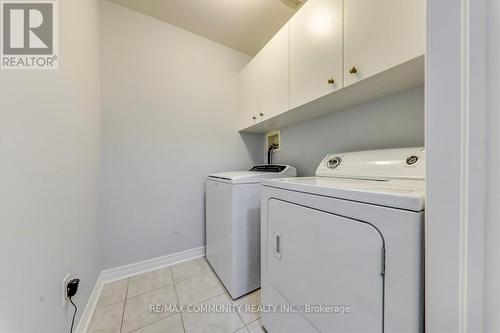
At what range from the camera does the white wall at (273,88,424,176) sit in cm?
107

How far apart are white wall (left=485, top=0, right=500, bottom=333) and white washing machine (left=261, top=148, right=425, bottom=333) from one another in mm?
153

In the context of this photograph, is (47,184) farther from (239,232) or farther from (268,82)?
(268,82)

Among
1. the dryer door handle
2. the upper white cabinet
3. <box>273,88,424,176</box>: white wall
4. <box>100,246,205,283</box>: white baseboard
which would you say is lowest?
<box>100,246,205,283</box>: white baseboard

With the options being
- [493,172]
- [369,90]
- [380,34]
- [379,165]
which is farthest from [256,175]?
[493,172]

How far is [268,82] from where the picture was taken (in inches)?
65.8

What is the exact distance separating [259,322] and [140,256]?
1.26 m

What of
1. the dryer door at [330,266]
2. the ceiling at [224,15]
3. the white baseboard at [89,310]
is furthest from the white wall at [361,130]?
the white baseboard at [89,310]

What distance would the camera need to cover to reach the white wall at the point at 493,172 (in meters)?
0.32

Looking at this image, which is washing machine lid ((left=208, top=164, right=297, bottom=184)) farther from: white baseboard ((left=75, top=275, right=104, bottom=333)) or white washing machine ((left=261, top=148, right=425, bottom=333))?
white baseboard ((left=75, top=275, right=104, bottom=333))

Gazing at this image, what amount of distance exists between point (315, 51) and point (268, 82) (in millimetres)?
567

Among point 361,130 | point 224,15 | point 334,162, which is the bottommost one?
point 334,162

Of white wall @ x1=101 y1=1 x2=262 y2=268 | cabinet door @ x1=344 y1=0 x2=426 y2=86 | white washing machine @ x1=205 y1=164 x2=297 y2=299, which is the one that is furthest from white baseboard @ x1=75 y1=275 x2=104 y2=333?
cabinet door @ x1=344 y1=0 x2=426 y2=86

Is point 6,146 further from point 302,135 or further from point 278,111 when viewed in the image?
point 302,135

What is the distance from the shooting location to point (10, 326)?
1.80 feet
